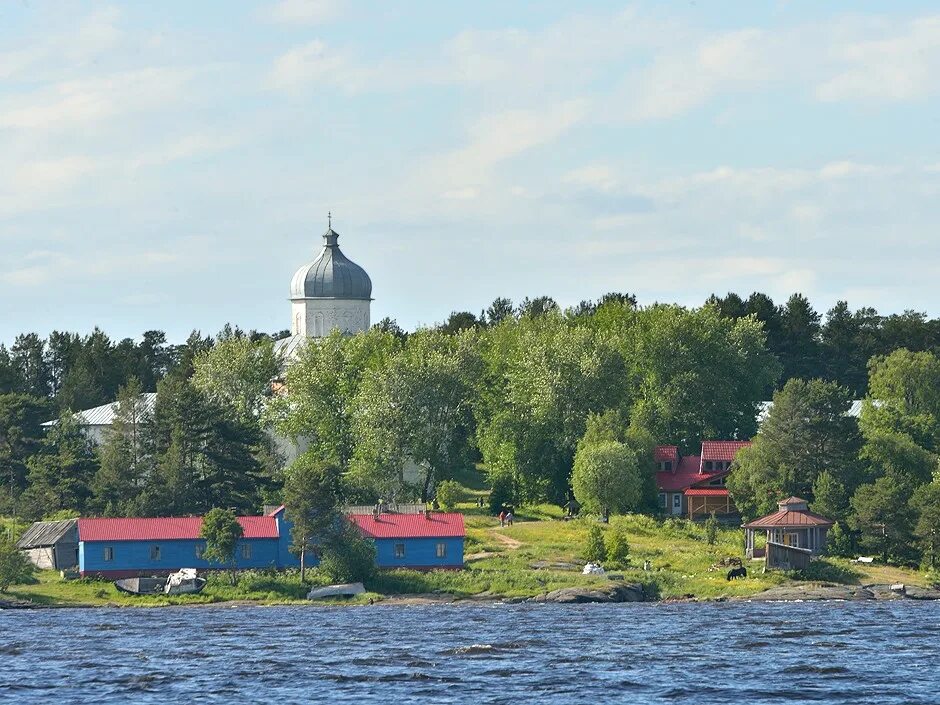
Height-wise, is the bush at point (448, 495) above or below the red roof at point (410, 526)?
above

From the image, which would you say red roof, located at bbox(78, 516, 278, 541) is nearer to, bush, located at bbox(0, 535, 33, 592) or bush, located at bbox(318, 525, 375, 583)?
bush, located at bbox(0, 535, 33, 592)

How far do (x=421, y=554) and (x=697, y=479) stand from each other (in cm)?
2346

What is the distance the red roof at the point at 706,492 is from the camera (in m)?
108

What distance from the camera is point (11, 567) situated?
3423 inches

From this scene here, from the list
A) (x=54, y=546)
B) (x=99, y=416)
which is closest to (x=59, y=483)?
(x=54, y=546)

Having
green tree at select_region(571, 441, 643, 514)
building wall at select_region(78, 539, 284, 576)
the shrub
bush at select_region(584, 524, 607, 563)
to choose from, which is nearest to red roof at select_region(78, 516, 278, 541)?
building wall at select_region(78, 539, 284, 576)

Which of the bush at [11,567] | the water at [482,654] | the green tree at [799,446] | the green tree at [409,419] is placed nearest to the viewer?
the water at [482,654]

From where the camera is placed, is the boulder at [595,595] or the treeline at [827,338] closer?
the boulder at [595,595]

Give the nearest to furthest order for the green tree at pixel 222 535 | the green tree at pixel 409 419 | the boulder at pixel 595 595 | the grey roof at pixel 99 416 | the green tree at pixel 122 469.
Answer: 1. the boulder at pixel 595 595
2. the green tree at pixel 222 535
3. the green tree at pixel 122 469
4. the green tree at pixel 409 419
5. the grey roof at pixel 99 416

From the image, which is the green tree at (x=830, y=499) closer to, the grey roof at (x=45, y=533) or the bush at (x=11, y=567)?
the grey roof at (x=45, y=533)

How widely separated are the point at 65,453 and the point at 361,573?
25.7m

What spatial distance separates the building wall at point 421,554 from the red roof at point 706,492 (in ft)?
68.6

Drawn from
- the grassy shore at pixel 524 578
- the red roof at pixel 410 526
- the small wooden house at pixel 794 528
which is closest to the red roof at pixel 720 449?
the grassy shore at pixel 524 578

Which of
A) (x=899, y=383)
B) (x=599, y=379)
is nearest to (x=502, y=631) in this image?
(x=599, y=379)
